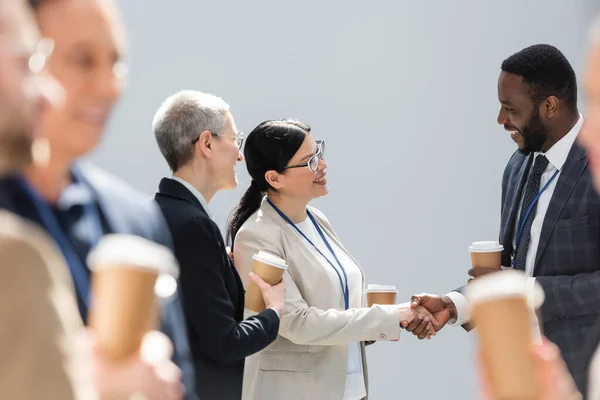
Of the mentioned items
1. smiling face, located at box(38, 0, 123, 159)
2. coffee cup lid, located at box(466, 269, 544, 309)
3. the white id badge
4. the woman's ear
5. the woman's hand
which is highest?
smiling face, located at box(38, 0, 123, 159)

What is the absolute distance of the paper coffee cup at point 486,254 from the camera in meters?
3.09

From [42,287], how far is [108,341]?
0.20 metres

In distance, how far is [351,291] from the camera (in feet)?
11.4

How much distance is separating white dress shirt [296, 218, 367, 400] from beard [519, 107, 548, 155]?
0.81 m

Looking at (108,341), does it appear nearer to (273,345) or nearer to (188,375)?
(188,375)

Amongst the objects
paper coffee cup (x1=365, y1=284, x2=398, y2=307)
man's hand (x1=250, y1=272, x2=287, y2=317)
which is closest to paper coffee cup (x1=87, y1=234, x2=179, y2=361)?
man's hand (x1=250, y1=272, x2=287, y2=317)

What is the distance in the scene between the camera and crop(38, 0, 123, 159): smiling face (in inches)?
55.7

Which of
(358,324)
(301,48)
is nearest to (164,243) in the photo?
(358,324)

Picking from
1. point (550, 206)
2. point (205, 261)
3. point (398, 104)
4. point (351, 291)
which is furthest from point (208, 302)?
point (398, 104)

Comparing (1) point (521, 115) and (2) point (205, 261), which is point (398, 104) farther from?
(2) point (205, 261)

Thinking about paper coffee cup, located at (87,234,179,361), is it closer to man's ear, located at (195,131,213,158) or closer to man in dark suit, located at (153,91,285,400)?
man in dark suit, located at (153,91,285,400)

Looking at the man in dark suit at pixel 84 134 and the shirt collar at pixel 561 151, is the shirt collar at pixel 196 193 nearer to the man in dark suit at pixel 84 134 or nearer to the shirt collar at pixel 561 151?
the man in dark suit at pixel 84 134

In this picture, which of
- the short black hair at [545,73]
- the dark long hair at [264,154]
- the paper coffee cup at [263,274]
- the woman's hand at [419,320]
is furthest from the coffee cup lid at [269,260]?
the short black hair at [545,73]

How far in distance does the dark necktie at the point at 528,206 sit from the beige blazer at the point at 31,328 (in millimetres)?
2882
